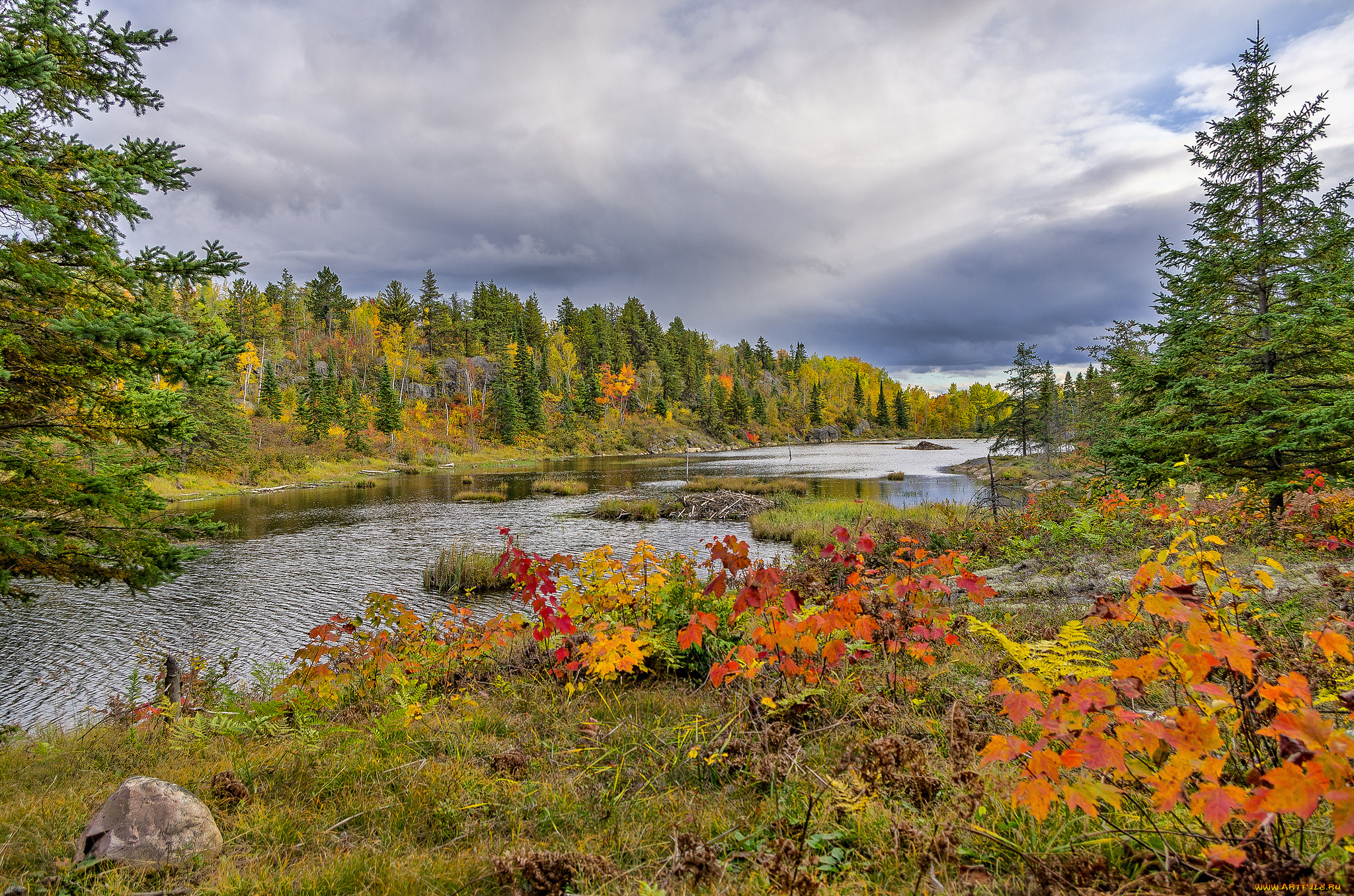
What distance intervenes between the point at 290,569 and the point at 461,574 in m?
5.85

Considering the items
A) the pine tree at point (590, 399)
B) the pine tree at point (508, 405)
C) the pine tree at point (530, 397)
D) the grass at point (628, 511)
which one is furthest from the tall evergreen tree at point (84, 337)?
the pine tree at point (590, 399)

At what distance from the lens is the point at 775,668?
4.72m

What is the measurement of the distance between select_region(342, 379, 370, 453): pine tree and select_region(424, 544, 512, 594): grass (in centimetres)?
4430

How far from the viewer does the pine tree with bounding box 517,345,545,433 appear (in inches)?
2837

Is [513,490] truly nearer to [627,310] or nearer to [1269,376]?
[1269,376]

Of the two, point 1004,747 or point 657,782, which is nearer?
point 1004,747

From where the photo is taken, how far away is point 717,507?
25.4 metres

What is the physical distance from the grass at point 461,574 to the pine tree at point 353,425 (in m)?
44.3

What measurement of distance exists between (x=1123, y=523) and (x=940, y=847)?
9.35 meters

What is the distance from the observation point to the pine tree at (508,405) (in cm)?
6962

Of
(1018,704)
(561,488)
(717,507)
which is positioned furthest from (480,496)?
(1018,704)

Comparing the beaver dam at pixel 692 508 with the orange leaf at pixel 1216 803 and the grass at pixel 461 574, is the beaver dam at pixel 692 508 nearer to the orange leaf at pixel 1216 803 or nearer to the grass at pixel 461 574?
the grass at pixel 461 574

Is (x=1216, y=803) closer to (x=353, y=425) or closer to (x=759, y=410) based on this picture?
(x=353, y=425)

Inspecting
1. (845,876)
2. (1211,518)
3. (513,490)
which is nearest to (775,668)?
(845,876)
